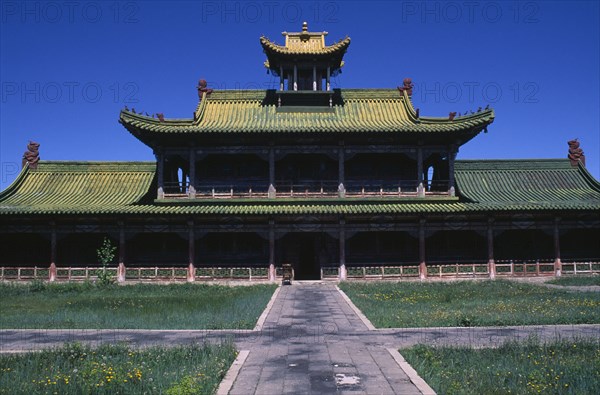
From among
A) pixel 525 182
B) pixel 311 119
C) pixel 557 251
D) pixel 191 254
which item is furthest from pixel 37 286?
pixel 525 182

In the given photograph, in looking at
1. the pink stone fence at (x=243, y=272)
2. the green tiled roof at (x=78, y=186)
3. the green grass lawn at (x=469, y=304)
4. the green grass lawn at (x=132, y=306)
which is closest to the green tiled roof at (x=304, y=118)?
the green tiled roof at (x=78, y=186)

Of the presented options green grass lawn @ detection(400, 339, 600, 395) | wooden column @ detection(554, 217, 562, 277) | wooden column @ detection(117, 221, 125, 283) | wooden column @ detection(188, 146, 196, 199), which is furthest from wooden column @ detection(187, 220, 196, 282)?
wooden column @ detection(554, 217, 562, 277)

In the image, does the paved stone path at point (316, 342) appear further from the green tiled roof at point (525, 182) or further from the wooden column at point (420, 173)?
the green tiled roof at point (525, 182)

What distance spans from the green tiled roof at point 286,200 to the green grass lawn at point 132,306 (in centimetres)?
415

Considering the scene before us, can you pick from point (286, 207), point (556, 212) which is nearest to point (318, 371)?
point (286, 207)

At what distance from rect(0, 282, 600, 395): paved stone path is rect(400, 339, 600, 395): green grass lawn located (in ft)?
1.85

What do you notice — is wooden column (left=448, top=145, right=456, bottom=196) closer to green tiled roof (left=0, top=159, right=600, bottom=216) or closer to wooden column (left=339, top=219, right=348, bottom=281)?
green tiled roof (left=0, top=159, right=600, bottom=216)

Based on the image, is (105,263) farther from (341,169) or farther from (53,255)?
(341,169)

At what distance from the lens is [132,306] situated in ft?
61.6

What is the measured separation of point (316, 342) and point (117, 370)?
14.7 ft

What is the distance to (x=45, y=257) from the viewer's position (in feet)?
101

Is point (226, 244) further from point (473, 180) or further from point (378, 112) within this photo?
point (473, 180)

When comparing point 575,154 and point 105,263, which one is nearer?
point 105,263

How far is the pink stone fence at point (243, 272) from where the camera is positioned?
1111 inches
